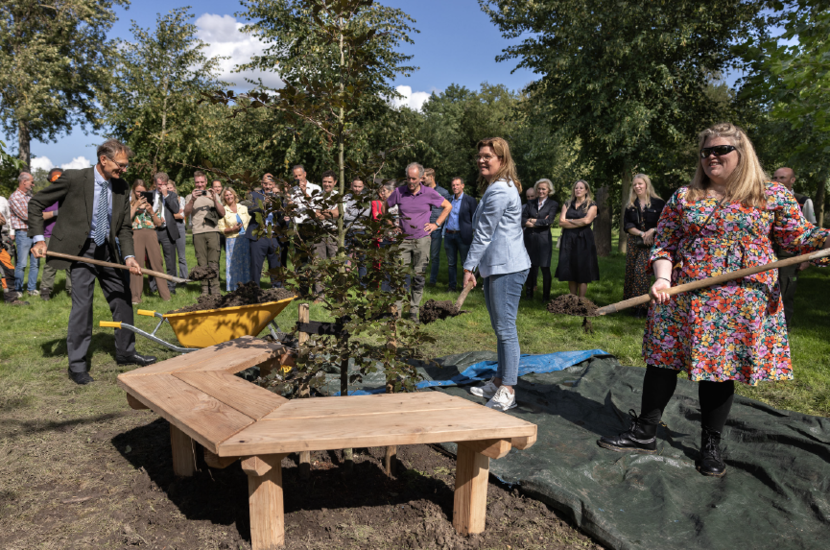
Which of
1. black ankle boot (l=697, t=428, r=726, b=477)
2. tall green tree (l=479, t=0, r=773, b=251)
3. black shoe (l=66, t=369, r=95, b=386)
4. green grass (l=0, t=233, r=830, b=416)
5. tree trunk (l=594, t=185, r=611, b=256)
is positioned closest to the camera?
black ankle boot (l=697, t=428, r=726, b=477)

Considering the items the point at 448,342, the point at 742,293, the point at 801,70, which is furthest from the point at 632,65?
the point at 742,293

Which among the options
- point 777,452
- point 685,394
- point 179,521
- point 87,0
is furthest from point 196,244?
point 87,0

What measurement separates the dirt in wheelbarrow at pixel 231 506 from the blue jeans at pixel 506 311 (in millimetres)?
951

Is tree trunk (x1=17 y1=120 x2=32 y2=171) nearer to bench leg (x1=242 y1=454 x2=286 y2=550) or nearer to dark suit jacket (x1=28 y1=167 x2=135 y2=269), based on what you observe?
dark suit jacket (x1=28 y1=167 x2=135 y2=269)

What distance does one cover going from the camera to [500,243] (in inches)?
153

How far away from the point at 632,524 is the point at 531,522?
50cm

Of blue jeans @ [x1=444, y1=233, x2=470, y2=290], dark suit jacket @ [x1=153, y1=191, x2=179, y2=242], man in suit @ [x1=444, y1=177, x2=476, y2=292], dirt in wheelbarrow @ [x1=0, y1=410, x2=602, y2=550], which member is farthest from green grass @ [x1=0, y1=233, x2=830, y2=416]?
dirt in wheelbarrow @ [x1=0, y1=410, x2=602, y2=550]

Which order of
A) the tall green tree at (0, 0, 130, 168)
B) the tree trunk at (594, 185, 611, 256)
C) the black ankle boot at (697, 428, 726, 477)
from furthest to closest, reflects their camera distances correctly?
the tall green tree at (0, 0, 130, 168)
the tree trunk at (594, 185, 611, 256)
the black ankle boot at (697, 428, 726, 477)

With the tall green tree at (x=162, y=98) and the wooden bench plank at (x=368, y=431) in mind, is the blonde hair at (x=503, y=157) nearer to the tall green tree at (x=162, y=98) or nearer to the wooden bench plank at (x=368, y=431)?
the wooden bench plank at (x=368, y=431)

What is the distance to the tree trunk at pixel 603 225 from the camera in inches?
682

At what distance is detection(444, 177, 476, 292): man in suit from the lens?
9.52 m

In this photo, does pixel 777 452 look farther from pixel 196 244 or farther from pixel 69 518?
pixel 196 244

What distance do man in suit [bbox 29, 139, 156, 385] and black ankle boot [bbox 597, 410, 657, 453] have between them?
4074mm

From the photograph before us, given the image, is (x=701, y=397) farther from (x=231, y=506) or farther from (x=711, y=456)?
(x=231, y=506)
